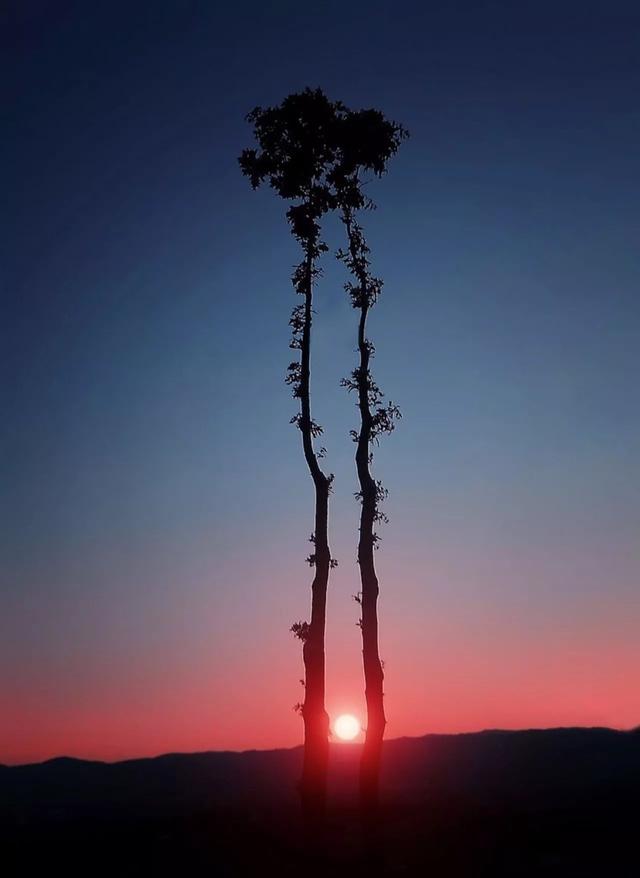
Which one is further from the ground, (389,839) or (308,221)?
(308,221)

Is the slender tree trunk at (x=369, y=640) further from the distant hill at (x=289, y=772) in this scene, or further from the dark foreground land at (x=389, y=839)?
the distant hill at (x=289, y=772)

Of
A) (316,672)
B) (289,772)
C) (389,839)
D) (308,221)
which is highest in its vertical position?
(308,221)

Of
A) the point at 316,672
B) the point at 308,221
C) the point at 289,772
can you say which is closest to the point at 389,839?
the point at 316,672

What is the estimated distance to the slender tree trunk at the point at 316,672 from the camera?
2703 centimetres

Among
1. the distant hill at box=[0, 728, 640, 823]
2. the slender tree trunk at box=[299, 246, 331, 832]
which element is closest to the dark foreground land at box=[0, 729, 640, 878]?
the slender tree trunk at box=[299, 246, 331, 832]

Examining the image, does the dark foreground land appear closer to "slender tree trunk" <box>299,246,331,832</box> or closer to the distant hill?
"slender tree trunk" <box>299,246,331,832</box>

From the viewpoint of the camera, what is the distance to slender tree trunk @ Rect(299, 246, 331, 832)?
27031 mm

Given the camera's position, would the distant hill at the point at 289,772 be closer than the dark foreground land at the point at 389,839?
No

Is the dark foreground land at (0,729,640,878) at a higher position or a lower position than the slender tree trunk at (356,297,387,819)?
lower

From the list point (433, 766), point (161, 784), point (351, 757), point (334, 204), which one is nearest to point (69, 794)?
point (161, 784)

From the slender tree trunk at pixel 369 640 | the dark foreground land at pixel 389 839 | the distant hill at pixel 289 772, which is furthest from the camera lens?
the distant hill at pixel 289 772

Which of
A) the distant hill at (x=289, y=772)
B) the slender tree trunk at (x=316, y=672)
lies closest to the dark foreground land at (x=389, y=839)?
the slender tree trunk at (x=316, y=672)

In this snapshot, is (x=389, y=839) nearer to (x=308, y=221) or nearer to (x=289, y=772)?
(x=308, y=221)

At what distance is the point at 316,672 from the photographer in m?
28.5
